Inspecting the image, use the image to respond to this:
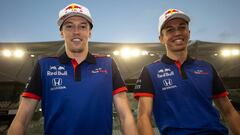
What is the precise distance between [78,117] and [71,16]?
1.03 metres

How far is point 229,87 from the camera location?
1120cm

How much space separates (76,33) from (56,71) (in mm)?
431

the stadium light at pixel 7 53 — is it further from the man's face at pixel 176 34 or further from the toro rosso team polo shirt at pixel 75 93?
the man's face at pixel 176 34

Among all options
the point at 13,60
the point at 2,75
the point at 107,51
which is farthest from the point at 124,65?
the point at 2,75

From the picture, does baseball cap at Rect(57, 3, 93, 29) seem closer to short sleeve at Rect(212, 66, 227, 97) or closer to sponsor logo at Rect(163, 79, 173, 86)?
sponsor logo at Rect(163, 79, 173, 86)

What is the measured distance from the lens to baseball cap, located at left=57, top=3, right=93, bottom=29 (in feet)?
7.09

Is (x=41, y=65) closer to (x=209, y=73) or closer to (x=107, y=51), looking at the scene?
(x=209, y=73)

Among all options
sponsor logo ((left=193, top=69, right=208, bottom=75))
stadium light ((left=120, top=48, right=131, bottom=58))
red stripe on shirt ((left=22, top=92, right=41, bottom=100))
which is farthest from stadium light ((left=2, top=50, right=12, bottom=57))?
sponsor logo ((left=193, top=69, right=208, bottom=75))

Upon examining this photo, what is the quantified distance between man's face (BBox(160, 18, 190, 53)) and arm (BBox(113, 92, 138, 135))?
2.87 feet

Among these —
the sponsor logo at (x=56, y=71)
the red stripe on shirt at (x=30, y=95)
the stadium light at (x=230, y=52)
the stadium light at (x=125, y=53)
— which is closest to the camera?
the red stripe on shirt at (x=30, y=95)

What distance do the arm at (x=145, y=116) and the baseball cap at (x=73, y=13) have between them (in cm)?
104

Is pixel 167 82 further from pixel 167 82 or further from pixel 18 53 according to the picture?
pixel 18 53

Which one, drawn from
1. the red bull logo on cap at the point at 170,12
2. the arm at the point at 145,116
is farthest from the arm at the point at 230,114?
the red bull logo on cap at the point at 170,12

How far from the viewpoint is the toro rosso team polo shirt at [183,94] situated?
6.90 feet
